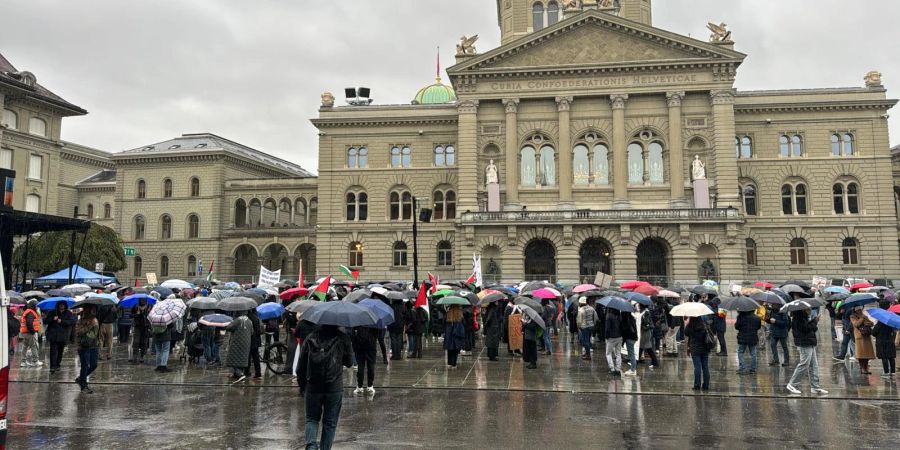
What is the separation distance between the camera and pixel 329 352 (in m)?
8.04

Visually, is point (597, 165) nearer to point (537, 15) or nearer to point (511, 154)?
point (511, 154)

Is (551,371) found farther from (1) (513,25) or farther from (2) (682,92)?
(1) (513,25)

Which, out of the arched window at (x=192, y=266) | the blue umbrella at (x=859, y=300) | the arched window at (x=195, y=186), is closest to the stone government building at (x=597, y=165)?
the arched window at (x=192, y=266)

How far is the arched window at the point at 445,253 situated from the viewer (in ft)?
174

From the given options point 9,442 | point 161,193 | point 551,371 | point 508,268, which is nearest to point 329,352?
point 9,442

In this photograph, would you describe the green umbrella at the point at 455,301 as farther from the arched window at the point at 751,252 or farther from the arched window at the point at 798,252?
the arched window at the point at 798,252

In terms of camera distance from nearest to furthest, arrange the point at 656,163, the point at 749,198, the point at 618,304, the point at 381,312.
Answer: the point at 381,312 → the point at 618,304 → the point at 656,163 → the point at 749,198

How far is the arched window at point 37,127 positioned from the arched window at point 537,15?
44.8 m

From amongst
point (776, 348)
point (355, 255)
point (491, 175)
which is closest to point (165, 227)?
point (355, 255)

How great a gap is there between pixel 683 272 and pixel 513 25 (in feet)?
87.2

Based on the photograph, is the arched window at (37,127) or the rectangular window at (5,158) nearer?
the rectangular window at (5,158)

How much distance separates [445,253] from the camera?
53219 millimetres

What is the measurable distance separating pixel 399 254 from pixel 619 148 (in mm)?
19938

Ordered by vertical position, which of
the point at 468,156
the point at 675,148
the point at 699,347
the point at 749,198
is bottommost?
the point at 699,347
